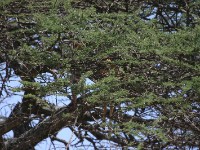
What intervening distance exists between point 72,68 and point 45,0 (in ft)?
3.30

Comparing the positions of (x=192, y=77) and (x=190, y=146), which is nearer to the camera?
(x=192, y=77)

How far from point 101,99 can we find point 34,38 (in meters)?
1.95

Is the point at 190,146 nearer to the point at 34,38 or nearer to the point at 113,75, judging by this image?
the point at 113,75

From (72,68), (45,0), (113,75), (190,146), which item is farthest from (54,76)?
(190,146)

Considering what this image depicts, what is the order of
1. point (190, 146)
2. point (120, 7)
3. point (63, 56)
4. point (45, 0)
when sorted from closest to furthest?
point (63, 56)
point (190, 146)
point (45, 0)
point (120, 7)

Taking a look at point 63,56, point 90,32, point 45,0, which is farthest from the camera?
point 45,0

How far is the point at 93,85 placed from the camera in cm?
405

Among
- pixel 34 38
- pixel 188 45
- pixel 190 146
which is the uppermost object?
pixel 188 45

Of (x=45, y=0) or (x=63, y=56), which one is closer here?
(x=63, y=56)

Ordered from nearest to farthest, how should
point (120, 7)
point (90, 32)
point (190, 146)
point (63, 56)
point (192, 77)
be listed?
1. point (192, 77)
2. point (90, 32)
3. point (63, 56)
4. point (190, 146)
5. point (120, 7)

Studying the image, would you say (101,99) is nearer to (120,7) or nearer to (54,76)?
(54,76)

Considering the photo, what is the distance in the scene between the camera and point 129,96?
4340 millimetres

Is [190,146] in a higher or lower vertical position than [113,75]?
lower

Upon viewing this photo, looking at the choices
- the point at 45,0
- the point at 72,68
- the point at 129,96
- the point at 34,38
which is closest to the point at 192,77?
the point at 129,96
